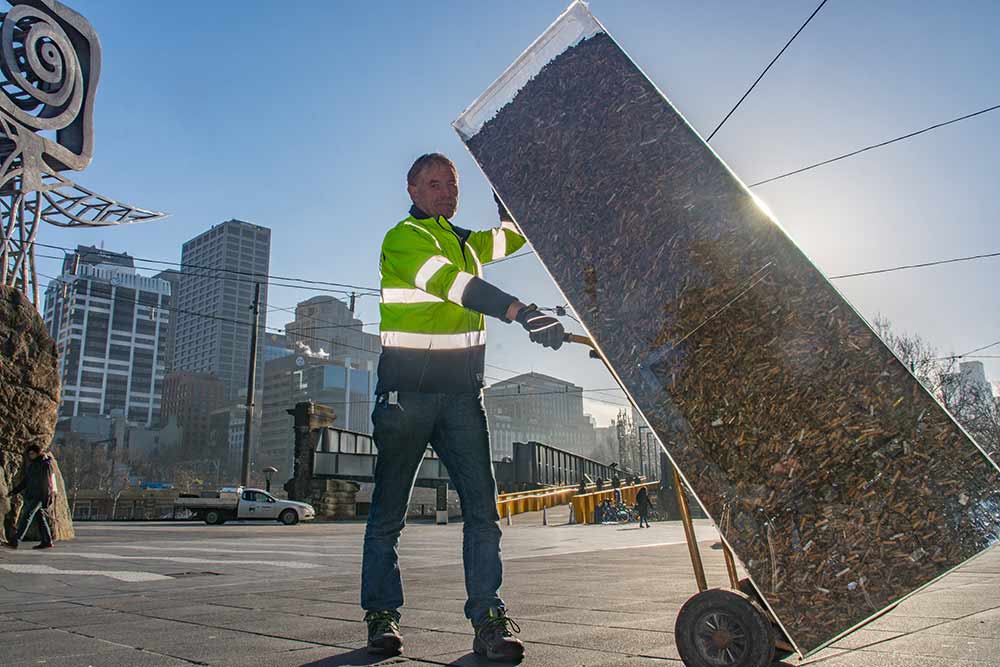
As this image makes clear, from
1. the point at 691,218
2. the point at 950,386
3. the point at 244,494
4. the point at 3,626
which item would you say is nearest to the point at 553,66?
the point at 691,218

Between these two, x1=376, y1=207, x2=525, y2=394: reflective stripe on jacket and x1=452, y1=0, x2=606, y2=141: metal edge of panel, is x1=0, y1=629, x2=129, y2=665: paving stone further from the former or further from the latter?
x1=452, y1=0, x2=606, y2=141: metal edge of panel

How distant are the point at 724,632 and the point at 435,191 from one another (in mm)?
1800

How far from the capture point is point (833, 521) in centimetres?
156

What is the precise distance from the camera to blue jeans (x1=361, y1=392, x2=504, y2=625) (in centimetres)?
241

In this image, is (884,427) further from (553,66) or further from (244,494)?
(244,494)

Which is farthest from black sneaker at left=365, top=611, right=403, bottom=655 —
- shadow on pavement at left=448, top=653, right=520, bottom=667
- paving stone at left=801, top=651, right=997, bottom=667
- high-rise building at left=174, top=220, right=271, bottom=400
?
high-rise building at left=174, top=220, right=271, bottom=400

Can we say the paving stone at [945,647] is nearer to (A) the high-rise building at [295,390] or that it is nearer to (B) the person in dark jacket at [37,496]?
(B) the person in dark jacket at [37,496]

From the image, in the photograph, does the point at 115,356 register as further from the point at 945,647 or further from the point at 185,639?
the point at 945,647

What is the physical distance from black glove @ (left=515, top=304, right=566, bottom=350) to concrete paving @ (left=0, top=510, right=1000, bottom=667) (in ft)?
3.01

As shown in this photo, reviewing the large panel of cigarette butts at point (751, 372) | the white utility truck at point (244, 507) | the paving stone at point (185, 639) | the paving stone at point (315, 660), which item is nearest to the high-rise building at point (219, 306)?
the white utility truck at point (244, 507)

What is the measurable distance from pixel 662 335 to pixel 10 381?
11.4m

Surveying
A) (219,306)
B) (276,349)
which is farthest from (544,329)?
(219,306)

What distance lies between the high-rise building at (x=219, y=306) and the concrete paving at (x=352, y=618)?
577 feet

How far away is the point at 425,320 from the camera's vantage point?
8.19 ft
